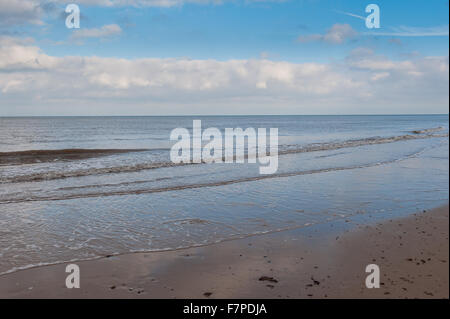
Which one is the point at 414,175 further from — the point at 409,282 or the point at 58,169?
the point at 58,169

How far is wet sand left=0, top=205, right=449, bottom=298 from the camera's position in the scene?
5.31 metres

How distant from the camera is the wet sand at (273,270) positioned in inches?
209

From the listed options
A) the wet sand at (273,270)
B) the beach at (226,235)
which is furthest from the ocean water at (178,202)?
the wet sand at (273,270)

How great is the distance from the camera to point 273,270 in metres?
6.10

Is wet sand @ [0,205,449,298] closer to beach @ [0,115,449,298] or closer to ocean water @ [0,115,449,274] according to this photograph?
beach @ [0,115,449,298]

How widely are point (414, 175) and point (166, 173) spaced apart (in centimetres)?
1220

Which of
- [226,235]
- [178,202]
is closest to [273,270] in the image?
[226,235]

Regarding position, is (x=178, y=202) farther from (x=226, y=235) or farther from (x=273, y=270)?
(x=273, y=270)

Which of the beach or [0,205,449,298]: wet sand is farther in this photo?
the beach

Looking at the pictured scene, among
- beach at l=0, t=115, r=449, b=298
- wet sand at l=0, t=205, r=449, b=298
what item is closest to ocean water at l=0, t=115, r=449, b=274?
beach at l=0, t=115, r=449, b=298

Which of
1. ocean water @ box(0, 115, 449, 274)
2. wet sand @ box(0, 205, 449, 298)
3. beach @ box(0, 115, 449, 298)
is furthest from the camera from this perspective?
ocean water @ box(0, 115, 449, 274)

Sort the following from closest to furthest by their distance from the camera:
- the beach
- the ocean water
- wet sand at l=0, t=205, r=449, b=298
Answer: wet sand at l=0, t=205, r=449, b=298, the beach, the ocean water

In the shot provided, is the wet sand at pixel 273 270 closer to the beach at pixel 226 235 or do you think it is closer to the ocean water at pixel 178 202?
the beach at pixel 226 235

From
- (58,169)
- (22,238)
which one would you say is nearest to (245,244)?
(22,238)
